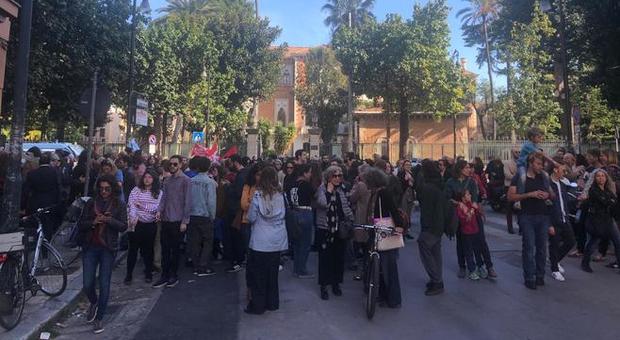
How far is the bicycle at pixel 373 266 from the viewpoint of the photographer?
601cm

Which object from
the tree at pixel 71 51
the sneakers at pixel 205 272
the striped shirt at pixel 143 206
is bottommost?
the sneakers at pixel 205 272

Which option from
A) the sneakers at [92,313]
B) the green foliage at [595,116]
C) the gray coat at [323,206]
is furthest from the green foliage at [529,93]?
the sneakers at [92,313]

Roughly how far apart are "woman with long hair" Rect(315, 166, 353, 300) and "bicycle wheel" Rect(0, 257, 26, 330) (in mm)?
3517

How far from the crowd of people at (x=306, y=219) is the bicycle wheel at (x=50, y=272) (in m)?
0.85

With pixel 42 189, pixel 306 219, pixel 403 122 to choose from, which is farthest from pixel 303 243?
pixel 403 122

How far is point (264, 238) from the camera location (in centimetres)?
621

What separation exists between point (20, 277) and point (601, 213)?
8187 millimetres

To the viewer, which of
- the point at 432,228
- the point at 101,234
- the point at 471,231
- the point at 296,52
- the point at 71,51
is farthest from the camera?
the point at 296,52

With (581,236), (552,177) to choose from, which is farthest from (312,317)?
(581,236)

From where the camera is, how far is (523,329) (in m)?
5.64

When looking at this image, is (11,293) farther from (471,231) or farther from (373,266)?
(471,231)

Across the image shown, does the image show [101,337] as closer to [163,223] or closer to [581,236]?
[163,223]

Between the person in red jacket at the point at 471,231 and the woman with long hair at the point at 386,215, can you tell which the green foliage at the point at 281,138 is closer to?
the person in red jacket at the point at 471,231

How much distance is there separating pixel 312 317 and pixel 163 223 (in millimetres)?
2829
